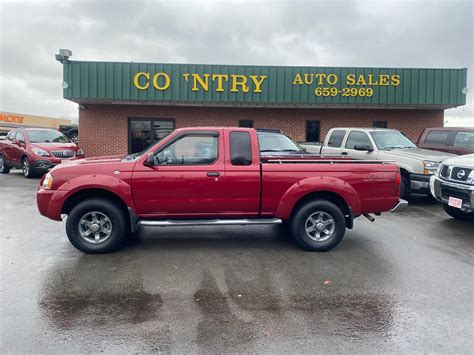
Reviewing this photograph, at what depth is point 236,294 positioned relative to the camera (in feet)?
14.0

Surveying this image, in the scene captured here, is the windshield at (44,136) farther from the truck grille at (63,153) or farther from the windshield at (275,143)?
the windshield at (275,143)

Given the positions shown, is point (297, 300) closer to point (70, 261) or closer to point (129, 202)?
point (129, 202)

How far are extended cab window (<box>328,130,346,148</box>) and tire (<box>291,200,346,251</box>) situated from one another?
5.83m

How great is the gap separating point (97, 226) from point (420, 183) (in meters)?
Answer: 7.29

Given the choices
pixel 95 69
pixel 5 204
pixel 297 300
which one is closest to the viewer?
pixel 297 300

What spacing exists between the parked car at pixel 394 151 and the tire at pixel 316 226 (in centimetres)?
441

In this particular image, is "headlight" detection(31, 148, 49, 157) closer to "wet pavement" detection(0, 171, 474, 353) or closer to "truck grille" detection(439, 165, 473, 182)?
"wet pavement" detection(0, 171, 474, 353)

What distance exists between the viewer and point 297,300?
13.6 feet

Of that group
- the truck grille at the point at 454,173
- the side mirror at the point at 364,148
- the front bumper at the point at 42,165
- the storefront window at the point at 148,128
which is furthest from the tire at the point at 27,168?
the truck grille at the point at 454,173

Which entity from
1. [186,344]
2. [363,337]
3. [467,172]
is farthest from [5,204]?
[467,172]

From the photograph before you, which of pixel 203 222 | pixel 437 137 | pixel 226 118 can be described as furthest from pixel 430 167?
pixel 226 118

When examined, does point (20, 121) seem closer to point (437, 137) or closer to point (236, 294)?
point (437, 137)

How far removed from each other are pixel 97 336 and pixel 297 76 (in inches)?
533

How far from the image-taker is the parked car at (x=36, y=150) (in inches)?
525
